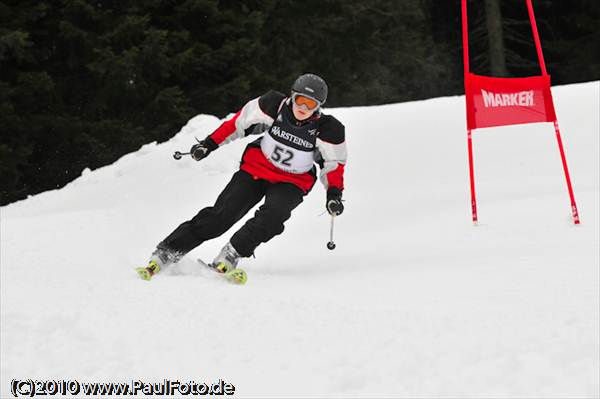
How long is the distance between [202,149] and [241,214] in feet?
1.75

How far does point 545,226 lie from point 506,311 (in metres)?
2.61

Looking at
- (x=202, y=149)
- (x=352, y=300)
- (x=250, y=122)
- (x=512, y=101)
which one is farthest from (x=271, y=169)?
(x=512, y=101)

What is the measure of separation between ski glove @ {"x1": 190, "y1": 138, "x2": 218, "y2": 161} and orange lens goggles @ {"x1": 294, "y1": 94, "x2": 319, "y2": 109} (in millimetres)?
718

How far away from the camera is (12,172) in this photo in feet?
49.5

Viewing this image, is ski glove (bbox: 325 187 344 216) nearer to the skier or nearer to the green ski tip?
the skier

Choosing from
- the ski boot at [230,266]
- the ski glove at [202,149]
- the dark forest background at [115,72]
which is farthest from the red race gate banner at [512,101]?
the dark forest background at [115,72]

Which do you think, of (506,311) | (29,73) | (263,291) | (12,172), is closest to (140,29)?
(29,73)

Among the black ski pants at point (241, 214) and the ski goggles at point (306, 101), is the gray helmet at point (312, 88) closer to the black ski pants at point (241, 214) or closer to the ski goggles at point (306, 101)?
the ski goggles at point (306, 101)

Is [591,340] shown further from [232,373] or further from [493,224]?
[493,224]

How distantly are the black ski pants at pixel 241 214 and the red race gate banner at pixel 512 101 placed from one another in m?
2.00

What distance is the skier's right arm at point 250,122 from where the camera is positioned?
210 inches

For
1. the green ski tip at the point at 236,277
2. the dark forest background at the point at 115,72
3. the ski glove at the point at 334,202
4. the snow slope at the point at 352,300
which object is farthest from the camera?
the dark forest background at the point at 115,72

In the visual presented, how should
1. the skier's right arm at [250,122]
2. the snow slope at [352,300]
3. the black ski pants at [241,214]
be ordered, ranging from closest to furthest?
1. the snow slope at [352,300]
2. the black ski pants at [241,214]
3. the skier's right arm at [250,122]

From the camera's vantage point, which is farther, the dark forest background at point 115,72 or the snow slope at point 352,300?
the dark forest background at point 115,72
